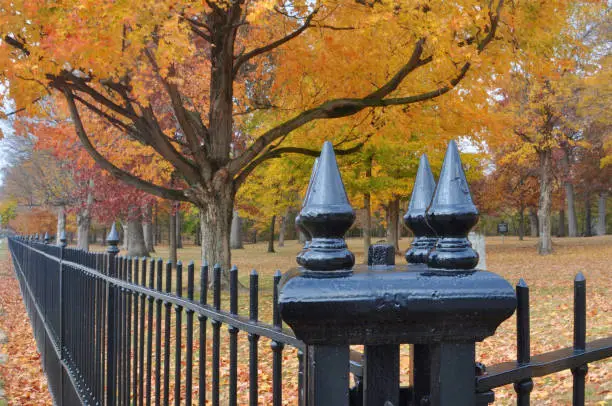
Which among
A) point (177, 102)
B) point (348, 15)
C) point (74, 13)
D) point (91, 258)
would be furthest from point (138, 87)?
point (91, 258)

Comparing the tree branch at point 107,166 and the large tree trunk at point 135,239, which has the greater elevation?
the tree branch at point 107,166

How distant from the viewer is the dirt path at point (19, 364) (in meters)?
6.44

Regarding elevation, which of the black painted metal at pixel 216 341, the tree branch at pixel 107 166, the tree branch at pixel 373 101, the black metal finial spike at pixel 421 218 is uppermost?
the tree branch at pixel 373 101

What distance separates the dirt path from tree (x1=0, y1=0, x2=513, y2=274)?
3.90 m

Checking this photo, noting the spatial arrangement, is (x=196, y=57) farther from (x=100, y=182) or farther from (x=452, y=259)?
(x=452, y=259)

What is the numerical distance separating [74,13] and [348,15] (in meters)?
4.90

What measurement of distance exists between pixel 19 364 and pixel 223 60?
7062mm

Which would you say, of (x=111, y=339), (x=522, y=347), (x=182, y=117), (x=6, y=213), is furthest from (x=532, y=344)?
(x=6, y=213)

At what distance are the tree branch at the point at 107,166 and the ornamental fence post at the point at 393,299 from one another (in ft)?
36.1

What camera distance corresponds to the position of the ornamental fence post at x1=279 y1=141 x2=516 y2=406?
1054mm

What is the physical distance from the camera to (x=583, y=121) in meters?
23.2

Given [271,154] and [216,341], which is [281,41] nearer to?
[271,154]

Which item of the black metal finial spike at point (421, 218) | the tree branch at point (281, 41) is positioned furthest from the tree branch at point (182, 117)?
the black metal finial spike at point (421, 218)

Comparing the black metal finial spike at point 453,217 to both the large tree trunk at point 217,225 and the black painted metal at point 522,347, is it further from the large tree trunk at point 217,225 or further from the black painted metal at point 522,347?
the large tree trunk at point 217,225
